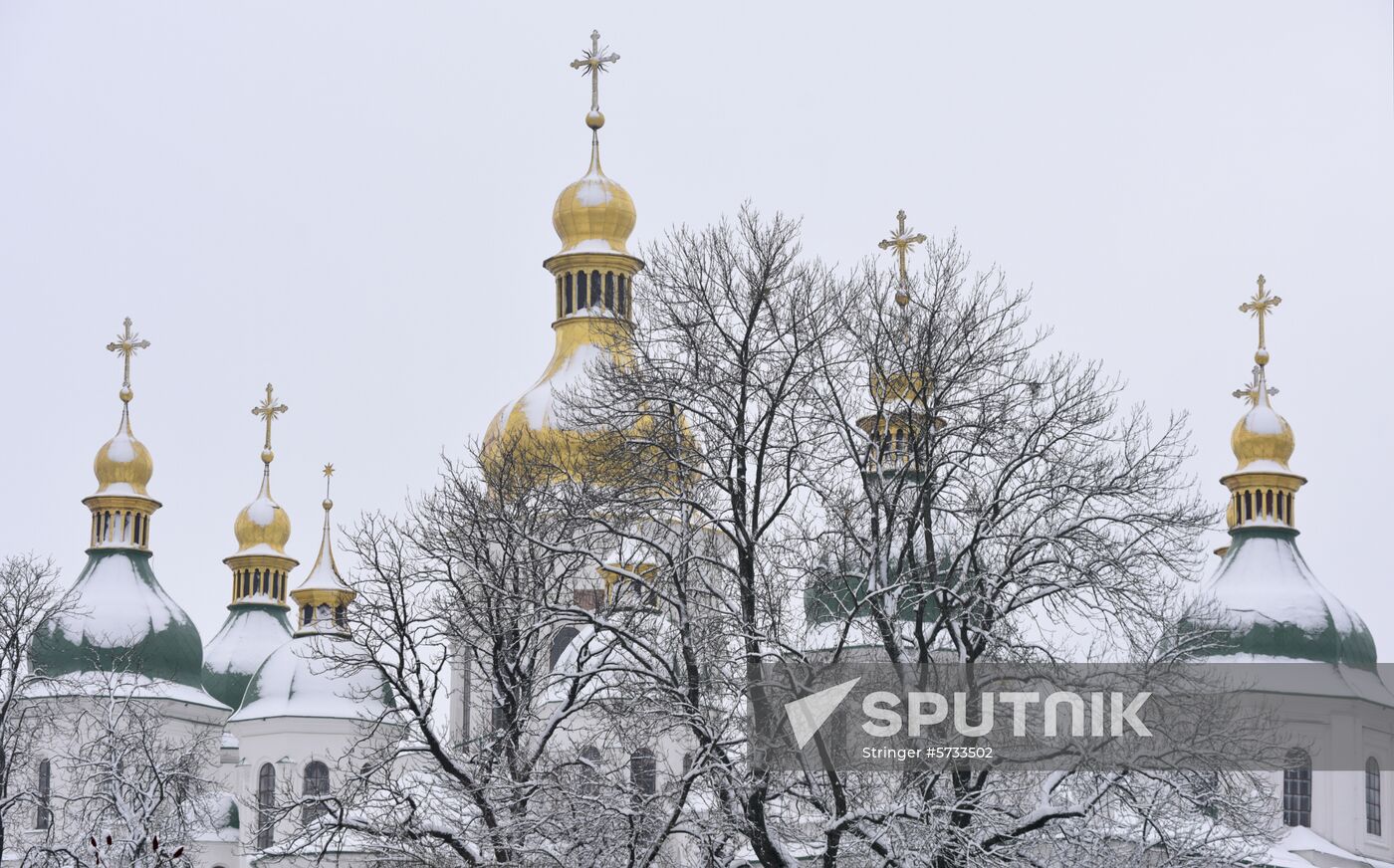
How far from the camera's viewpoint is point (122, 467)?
72.4 metres

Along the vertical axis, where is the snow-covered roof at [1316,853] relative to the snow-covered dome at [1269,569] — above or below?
below

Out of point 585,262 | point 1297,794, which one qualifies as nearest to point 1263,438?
point 1297,794

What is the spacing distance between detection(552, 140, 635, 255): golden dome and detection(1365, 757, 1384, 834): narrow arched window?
63.6ft

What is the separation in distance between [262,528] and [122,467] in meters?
4.93

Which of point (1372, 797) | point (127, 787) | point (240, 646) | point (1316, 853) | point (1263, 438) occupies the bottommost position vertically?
point (1316, 853)

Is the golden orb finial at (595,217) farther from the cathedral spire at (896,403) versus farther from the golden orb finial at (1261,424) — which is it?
the cathedral spire at (896,403)

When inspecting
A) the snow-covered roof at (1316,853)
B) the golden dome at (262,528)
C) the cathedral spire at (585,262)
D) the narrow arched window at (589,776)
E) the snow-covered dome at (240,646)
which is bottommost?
the snow-covered roof at (1316,853)

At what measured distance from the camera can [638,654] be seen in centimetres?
2997

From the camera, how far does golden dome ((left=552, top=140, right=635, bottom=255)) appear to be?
205 feet

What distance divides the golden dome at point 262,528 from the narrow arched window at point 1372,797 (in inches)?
1165

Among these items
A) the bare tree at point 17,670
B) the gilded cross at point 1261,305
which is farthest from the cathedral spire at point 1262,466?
the bare tree at point 17,670

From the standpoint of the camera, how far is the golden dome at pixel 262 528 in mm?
75625

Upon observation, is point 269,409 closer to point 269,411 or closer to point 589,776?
point 269,411

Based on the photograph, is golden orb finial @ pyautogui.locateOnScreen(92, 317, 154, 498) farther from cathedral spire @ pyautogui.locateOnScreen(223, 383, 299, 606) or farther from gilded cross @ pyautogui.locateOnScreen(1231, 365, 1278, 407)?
gilded cross @ pyautogui.locateOnScreen(1231, 365, 1278, 407)
